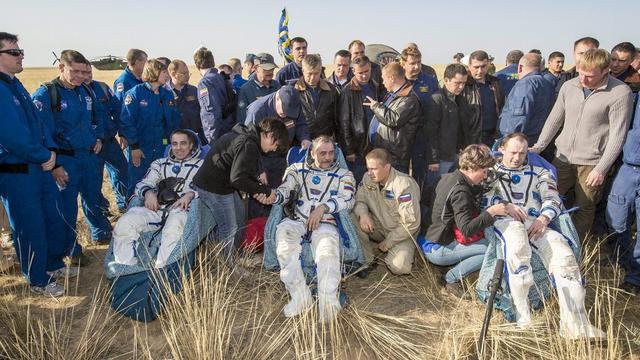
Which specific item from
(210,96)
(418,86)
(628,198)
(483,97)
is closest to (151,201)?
(210,96)

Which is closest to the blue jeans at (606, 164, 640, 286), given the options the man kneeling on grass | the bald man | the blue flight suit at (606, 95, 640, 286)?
the blue flight suit at (606, 95, 640, 286)

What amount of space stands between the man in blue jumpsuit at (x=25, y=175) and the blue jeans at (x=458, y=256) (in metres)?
3.60

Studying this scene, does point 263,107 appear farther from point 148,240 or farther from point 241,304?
point 241,304

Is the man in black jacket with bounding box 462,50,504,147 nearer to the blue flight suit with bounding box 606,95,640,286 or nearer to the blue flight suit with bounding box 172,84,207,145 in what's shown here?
the blue flight suit with bounding box 606,95,640,286

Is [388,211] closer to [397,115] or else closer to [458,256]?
[458,256]

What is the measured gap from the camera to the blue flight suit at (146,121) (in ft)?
18.4

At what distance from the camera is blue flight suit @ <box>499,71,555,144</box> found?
5.07 m

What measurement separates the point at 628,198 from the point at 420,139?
242 cm

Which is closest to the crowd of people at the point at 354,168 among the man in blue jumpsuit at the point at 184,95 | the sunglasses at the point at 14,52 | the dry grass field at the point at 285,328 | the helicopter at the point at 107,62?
the sunglasses at the point at 14,52

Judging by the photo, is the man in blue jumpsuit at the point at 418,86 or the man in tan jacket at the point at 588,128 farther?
the man in blue jumpsuit at the point at 418,86

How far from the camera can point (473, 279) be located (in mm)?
4332

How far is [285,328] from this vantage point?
10.7ft

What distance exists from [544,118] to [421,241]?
7.87ft

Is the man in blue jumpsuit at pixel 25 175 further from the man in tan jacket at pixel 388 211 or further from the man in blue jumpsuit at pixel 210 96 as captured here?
the man in tan jacket at pixel 388 211
